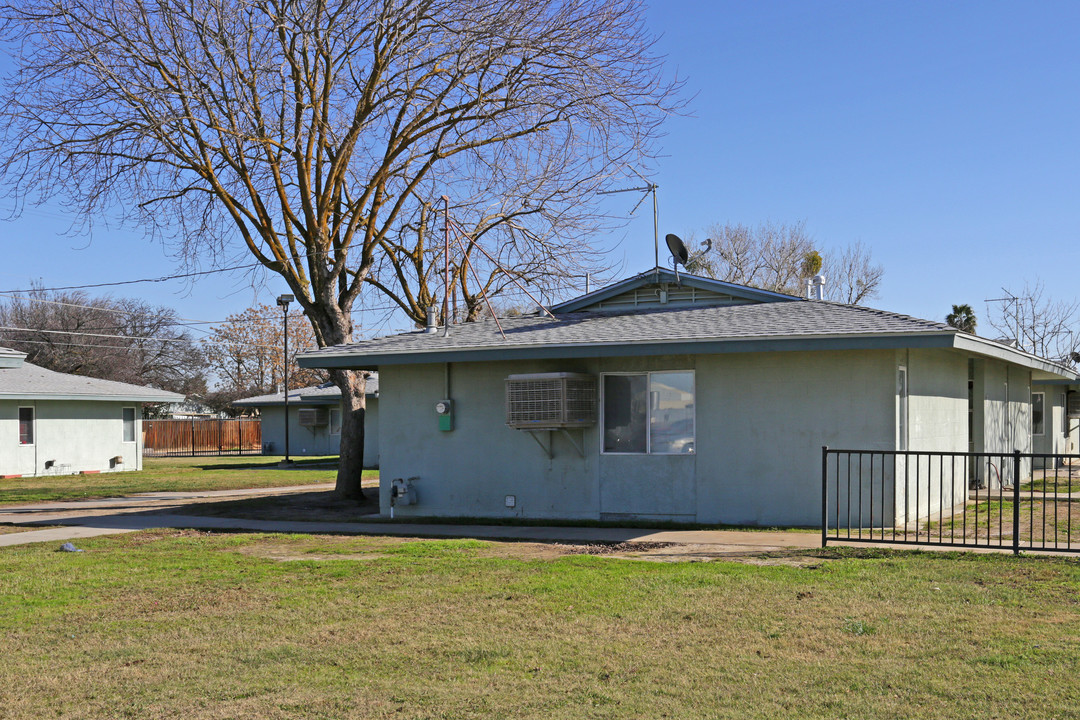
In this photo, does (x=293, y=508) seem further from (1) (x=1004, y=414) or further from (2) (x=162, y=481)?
(1) (x=1004, y=414)

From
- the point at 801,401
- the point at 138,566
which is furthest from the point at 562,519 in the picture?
the point at 138,566

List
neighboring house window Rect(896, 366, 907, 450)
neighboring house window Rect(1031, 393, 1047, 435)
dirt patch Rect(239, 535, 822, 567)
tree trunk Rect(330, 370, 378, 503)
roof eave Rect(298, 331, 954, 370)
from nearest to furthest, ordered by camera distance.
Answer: dirt patch Rect(239, 535, 822, 567) → roof eave Rect(298, 331, 954, 370) → neighboring house window Rect(896, 366, 907, 450) → tree trunk Rect(330, 370, 378, 503) → neighboring house window Rect(1031, 393, 1047, 435)

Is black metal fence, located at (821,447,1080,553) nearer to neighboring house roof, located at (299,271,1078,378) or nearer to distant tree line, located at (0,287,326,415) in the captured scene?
neighboring house roof, located at (299,271,1078,378)

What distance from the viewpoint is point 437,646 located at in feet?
23.1

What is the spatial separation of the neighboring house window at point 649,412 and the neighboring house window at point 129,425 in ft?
77.5

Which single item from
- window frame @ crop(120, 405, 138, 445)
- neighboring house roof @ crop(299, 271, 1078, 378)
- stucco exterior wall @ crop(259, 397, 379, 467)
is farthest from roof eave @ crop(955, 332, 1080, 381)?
stucco exterior wall @ crop(259, 397, 379, 467)

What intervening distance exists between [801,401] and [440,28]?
969cm

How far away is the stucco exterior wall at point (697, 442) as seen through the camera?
13727 millimetres

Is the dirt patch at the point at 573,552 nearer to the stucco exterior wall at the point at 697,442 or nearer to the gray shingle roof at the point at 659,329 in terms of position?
the stucco exterior wall at the point at 697,442

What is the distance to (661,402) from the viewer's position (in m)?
14.7

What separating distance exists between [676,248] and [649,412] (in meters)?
3.09

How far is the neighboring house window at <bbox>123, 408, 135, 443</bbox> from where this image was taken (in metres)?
33.7

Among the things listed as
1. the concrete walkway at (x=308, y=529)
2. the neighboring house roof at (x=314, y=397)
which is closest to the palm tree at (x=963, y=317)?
the neighboring house roof at (x=314, y=397)

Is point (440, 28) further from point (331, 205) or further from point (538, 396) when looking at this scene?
point (538, 396)
